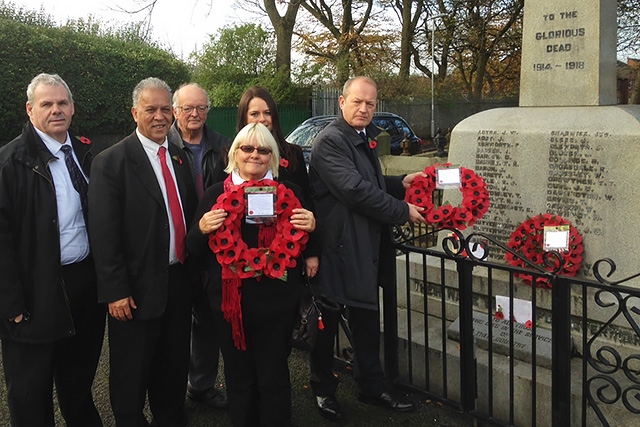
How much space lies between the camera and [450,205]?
350cm

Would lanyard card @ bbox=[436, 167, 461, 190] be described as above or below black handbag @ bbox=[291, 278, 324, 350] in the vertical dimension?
above

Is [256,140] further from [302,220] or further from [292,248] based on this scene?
[292,248]

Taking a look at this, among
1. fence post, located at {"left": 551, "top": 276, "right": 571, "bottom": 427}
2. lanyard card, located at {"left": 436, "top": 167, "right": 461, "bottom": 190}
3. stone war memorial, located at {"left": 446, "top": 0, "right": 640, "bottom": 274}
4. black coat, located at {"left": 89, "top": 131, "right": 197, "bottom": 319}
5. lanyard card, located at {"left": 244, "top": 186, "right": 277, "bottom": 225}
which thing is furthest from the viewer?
stone war memorial, located at {"left": 446, "top": 0, "right": 640, "bottom": 274}

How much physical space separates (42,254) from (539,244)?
3186mm

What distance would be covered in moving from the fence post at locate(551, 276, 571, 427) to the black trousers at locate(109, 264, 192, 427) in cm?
199

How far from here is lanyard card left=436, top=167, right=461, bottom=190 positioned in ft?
11.3

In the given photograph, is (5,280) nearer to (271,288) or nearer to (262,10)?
(271,288)

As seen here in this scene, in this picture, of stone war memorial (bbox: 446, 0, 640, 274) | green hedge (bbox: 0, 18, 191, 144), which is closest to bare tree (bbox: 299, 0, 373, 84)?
green hedge (bbox: 0, 18, 191, 144)

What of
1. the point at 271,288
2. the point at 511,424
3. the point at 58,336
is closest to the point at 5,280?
the point at 58,336

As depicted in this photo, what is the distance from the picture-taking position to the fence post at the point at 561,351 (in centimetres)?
292

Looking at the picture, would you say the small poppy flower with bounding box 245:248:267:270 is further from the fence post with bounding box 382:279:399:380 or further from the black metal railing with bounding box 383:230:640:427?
the fence post with bounding box 382:279:399:380

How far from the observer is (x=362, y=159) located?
11.1 ft

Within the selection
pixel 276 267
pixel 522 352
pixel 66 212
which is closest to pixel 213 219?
pixel 276 267

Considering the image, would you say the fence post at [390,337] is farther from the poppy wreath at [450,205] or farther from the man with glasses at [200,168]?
the man with glasses at [200,168]
